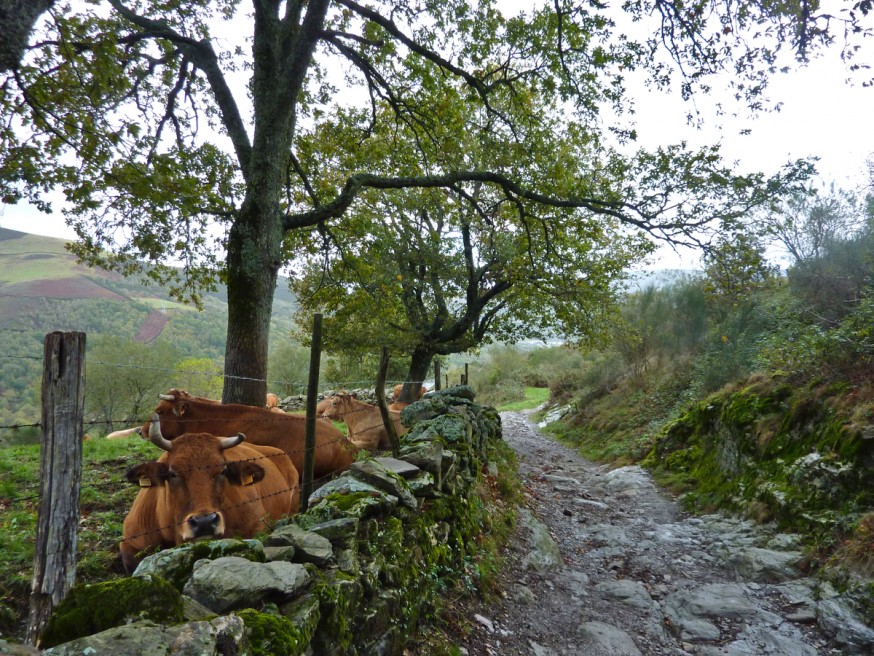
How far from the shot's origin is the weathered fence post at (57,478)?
2459 millimetres

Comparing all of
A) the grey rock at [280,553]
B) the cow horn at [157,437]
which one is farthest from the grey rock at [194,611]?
the cow horn at [157,437]

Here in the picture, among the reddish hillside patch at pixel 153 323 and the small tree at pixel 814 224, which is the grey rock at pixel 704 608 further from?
the reddish hillside patch at pixel 153 323

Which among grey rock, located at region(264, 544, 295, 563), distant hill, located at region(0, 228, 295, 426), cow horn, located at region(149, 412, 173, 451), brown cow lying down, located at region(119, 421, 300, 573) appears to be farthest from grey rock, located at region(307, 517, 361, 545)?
distant hill, located at region(0, 228, 295, 426)

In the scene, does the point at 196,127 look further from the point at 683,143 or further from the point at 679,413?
the point at 679,413

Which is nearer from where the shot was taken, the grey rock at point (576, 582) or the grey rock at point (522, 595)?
the grey rock at point (522, 595)

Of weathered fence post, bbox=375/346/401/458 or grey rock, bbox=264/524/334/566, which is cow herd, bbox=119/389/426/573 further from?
weathered fence post, bbox=375/346/401/458

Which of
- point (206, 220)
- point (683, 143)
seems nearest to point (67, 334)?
point (206, 220)

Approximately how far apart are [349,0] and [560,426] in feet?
51.4

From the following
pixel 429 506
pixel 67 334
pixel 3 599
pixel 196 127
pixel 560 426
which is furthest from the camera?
pixel 560 426

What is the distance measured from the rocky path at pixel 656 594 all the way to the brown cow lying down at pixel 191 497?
7.55 feet

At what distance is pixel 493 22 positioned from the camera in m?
8.80

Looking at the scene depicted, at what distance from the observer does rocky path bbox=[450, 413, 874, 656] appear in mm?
4156

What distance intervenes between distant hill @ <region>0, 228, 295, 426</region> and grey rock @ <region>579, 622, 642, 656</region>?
54.5 feet

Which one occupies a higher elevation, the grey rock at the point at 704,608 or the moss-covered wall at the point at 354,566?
the moss-covered wall at the point at 354,566
